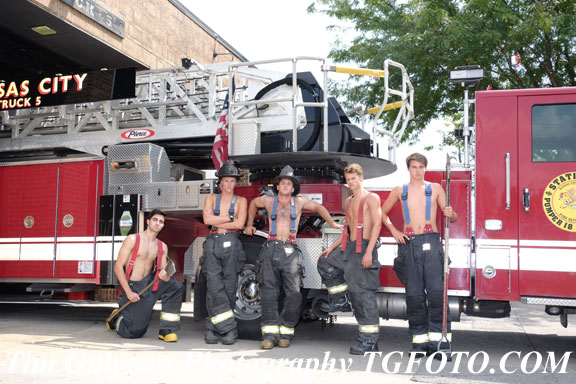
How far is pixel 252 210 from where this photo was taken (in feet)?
20.8

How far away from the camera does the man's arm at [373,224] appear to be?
5598 mm

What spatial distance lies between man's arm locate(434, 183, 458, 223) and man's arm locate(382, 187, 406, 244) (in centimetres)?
40

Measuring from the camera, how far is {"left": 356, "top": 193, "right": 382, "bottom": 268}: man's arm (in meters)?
5.60

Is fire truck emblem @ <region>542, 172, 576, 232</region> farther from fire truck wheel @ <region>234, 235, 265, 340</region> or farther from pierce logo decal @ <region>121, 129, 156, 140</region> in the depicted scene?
pierce logo decal @ <region>121, 129, 156, 140</region>

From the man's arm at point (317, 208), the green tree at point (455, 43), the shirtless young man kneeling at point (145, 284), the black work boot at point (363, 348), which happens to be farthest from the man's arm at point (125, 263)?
the green tree at point (455, 43)

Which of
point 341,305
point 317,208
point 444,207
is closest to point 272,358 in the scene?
point 341,305

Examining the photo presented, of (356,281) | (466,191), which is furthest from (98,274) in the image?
(466,191)

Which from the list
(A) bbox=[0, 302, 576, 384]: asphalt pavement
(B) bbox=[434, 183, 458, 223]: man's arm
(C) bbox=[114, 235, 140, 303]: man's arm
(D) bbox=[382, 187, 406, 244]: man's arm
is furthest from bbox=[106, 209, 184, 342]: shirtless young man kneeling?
(B) bbox=[434, 183, 458, 223]: man's arm

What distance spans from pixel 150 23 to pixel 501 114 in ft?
32.3

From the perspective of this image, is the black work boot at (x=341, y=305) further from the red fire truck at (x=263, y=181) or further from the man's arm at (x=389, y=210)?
the man's arm at (x=389, y=210)

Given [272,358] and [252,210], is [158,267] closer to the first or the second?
[252,210]

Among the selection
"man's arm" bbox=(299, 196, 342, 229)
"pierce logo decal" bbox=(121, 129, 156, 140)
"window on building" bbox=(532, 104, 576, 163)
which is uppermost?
"pierce logo decal" bbox=(121, 129, 156, 140)

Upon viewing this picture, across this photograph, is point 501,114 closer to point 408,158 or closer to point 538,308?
point 408,158

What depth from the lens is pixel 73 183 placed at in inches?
295
